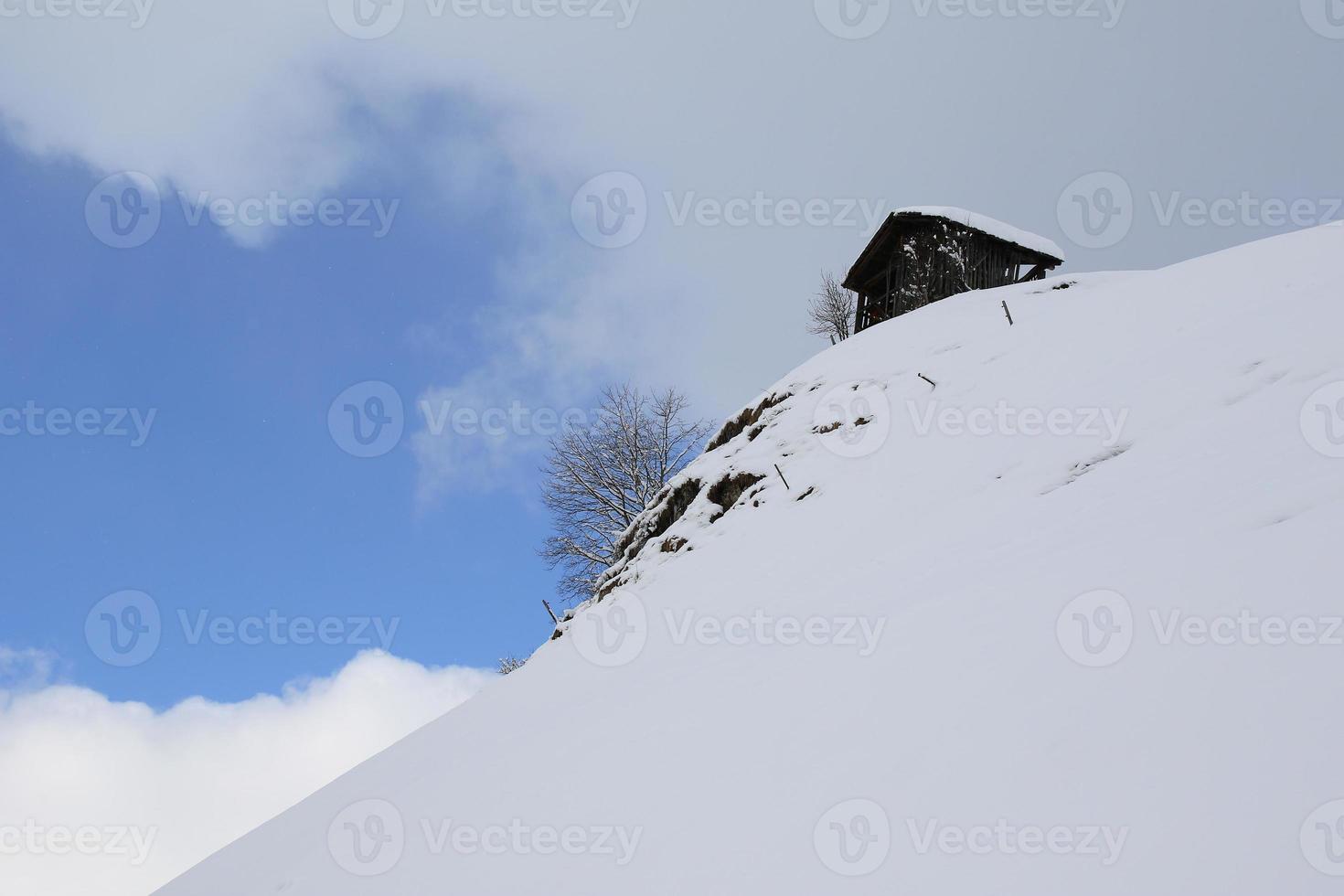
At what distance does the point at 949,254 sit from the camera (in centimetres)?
1884

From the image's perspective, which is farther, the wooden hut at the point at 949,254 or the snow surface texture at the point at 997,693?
the wooden hut at the point at 949,254

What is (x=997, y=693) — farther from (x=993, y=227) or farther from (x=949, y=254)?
(x=993, y=227)

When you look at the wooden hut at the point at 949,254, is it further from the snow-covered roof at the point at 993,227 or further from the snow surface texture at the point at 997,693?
the snow surface texture at the point at 997,693

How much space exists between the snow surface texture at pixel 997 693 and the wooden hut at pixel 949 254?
12.0m

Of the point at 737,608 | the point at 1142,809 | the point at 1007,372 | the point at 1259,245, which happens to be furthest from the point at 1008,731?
the point at 1259,245

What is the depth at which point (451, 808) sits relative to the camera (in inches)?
149

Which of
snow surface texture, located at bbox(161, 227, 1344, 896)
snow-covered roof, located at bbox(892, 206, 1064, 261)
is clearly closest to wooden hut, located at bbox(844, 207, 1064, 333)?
snow-covered roof, located at bbox(892, 206, 1064, 261)

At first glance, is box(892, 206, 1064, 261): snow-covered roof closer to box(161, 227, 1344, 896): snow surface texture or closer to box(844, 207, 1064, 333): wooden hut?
box(844, 207, 1064, 333): wooden hut

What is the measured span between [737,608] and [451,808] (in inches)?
115

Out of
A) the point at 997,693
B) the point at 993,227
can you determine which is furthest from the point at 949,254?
the point at 997,693

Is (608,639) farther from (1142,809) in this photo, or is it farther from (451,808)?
(1142,809)

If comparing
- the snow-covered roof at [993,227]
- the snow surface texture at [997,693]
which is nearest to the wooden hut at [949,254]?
the snow-covered roof at [993,227]

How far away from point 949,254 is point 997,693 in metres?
18.7

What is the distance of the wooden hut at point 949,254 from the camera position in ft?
61.5
